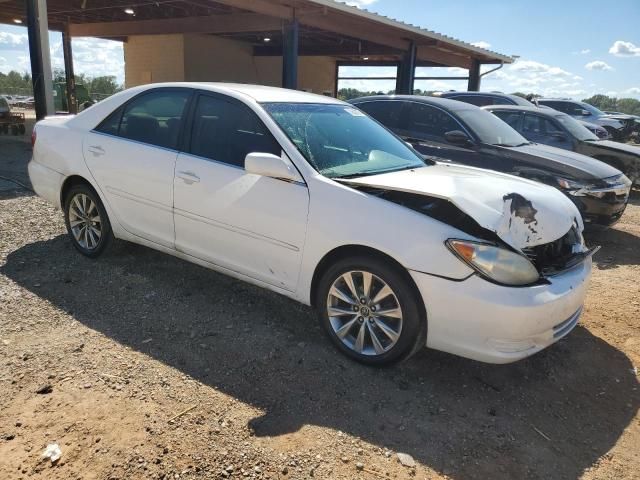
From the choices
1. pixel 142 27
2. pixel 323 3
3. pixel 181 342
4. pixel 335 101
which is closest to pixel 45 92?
pixel 323 3

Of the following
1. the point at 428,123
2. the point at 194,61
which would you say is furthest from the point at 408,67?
the point at 428,123

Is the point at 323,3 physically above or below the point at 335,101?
above

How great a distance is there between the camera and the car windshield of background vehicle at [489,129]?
22.6 feet

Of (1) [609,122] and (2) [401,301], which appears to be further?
(1) [609,122]

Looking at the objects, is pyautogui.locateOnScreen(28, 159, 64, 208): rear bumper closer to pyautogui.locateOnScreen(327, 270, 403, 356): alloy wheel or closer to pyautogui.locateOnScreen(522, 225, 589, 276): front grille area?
pyautogui.locateOnScreen(327, 270, 403, 356): alloy wheel

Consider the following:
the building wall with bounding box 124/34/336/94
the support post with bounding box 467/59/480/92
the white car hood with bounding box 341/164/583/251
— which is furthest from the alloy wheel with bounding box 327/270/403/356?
the support post with bounding box 467/59/480/92

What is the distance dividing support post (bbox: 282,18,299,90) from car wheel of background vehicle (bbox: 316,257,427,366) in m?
11.4

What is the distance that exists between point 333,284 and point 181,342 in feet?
3.65

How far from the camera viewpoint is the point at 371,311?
3.27m

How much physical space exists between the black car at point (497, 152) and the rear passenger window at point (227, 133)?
3471 millimetres

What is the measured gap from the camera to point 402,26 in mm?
15922

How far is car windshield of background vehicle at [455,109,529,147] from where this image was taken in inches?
271

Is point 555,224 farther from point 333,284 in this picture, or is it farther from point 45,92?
point 45,92

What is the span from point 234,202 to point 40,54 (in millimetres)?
9804
